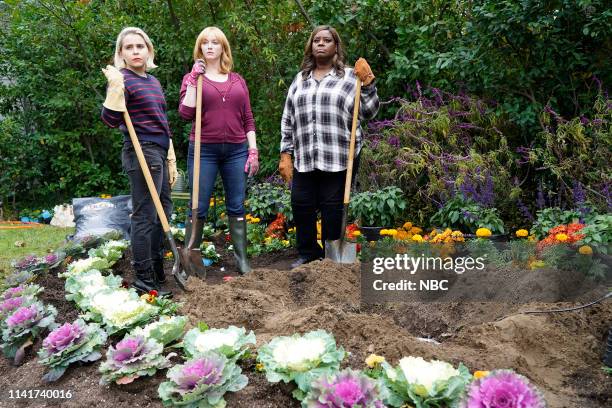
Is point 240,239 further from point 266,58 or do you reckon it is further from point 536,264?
point 266,58

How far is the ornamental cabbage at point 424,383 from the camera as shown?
198 cm

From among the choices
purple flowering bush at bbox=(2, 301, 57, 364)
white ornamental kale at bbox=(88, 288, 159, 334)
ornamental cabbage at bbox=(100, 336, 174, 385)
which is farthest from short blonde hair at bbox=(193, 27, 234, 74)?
ornamental cabbage at bbox=(100, 336, 174, 385)

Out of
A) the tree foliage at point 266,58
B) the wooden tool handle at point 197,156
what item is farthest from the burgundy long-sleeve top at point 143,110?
the tree foliage at point 266,58

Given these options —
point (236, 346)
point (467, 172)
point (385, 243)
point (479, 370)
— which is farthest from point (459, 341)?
point (467, 172)

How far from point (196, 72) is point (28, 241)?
3.50 meters

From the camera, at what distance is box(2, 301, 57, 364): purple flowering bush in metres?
2.91

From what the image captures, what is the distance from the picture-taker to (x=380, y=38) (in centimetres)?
613

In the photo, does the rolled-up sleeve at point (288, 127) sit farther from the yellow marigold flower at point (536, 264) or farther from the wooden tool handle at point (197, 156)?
the yellow marigold flower at point (536, 264)

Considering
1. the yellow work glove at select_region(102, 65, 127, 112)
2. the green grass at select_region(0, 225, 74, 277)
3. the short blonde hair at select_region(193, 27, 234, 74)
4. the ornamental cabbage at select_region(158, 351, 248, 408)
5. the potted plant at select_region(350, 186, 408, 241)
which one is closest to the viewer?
the ornamental cabbage at select_region(158, 351, 248, 408)

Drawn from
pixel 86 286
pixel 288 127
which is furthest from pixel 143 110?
pixel 288 127

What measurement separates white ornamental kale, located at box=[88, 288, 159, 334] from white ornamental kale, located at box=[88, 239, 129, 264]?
1.13 meters

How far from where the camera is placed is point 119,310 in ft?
9.46

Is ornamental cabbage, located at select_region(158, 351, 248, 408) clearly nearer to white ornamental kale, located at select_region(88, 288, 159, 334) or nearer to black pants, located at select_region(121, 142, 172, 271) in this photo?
white ornamental kale, located at select_region(88, 288, 159, 334)

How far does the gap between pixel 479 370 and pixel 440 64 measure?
138 inches
